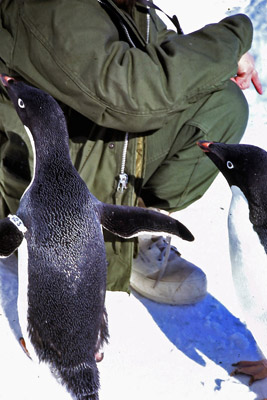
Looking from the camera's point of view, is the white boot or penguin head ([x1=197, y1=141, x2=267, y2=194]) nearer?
penguin head ([x1=197, y1=141, x2=267, y2=194])

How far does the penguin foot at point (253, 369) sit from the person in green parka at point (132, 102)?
Answer: 12.7 inches

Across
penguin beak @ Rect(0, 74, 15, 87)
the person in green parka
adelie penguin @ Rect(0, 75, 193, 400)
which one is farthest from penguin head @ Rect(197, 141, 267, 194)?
penguin beak @ Rect(0, 74, 15, 87)

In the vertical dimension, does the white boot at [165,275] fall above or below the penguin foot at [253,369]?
below

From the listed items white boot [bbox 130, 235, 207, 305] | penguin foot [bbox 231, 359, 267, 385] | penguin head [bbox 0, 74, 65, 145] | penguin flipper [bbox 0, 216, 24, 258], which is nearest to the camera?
penguin flipper [bbox 0, 216, 24, 258]

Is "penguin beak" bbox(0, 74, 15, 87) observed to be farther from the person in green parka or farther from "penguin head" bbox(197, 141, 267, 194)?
"penguin head" bbox(197, 141, 267, 194)

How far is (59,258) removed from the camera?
138 centimetres

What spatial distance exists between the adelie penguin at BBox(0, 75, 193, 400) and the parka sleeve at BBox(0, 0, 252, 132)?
0.11 meters

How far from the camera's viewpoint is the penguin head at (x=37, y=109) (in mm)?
1479

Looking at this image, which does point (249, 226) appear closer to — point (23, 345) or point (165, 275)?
point (165, 275)

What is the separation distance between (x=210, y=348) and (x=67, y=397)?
1.56ft

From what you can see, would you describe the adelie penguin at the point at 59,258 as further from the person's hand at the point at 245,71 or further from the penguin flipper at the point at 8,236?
the person's hand at the point at 245,71

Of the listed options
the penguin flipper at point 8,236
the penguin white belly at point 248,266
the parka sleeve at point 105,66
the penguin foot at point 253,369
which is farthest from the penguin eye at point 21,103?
the penguin foot at point 253,369

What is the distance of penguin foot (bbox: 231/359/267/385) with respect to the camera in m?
1.61

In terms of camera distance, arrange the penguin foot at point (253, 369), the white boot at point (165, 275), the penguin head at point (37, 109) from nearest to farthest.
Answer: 1. the penguin head at point (37, 109)
2. the penguin foot at point (253, 369)
3. the white boot at point (165, 275)
